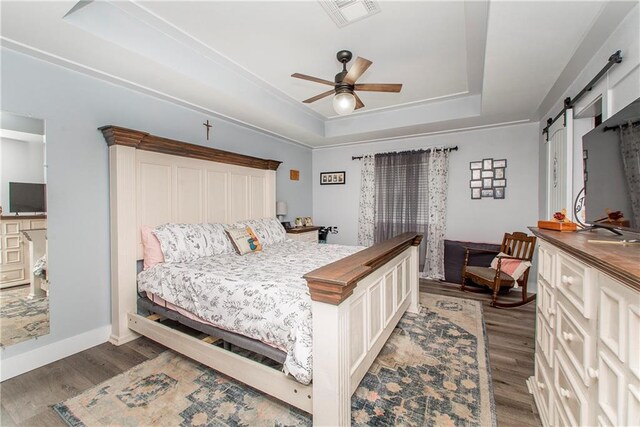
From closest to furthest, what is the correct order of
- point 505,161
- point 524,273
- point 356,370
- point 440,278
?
point 356,370 < point 524,273 < point 505,161 < point 440,278

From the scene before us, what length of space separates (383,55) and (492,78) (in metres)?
1.01

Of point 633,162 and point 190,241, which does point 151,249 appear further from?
point 633,162

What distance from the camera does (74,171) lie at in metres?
2.33

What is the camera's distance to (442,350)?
90.8 inches

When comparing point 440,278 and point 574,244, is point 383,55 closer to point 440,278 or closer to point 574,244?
point 574,244

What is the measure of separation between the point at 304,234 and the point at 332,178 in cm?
144

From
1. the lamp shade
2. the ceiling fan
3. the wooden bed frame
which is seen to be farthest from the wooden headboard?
the ceiling fan

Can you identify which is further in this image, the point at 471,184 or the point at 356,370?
the point at 471,184

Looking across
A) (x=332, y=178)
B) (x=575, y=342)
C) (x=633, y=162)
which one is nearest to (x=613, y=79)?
(x=633, y=162)

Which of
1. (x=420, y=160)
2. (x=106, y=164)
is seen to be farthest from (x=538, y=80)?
(x=106, y=164)

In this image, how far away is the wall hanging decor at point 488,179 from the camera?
13.4ft

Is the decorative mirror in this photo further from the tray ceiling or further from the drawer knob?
the drawer knob

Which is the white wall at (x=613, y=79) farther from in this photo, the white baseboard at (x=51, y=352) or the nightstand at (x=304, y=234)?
the white baseboard at (x=51, y=352)

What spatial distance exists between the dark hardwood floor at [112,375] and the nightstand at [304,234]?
2.31 m
